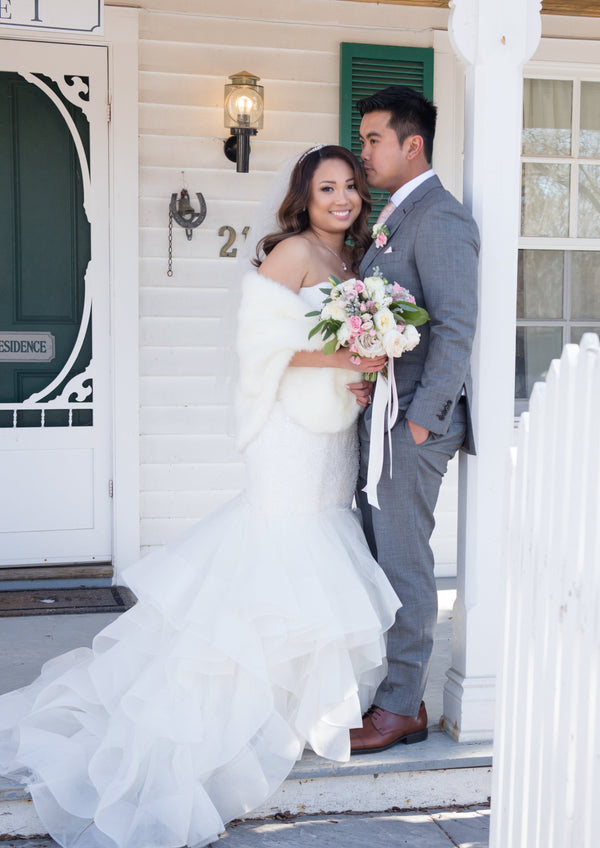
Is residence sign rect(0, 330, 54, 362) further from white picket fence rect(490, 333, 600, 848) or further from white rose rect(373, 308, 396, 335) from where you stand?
white picket fence rect(490, 333, 600, 848)

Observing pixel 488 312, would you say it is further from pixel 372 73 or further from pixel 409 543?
pixel 372 73

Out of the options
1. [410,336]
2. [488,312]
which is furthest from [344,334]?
[488,312]

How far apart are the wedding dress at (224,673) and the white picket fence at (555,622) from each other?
2.74ft

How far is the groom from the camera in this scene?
2.74 m

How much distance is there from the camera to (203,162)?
4.85 meters

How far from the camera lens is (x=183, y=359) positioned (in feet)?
16.1

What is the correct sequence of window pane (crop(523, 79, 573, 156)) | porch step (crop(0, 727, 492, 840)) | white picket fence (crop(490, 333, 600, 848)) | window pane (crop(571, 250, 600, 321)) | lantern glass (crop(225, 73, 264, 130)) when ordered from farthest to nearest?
1. window pane (crop(571, 250, 600, 321))
2. window pane (crop(523, 79, 573, 156))
3. lantern glass (crop(225, 73, 264, 130))
4. porch step (crop(0, 727, 492, 840))
5. white picket fence (crop(490, 333, 600, 848))

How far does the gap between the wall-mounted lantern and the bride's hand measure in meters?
2.16

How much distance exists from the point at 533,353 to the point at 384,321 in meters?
2.93

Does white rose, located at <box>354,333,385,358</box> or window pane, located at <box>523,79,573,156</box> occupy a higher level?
window pane, located at <box>523,79,573,156</box>

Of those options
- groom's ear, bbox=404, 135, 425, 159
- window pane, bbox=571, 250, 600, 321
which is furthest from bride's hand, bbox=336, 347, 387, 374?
window pane, bbox=571, 250, 600, 321

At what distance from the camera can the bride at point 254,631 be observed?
264cm

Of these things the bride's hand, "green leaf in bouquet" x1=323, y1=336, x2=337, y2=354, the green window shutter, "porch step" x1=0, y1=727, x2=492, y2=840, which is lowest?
"porch step" x1=0, y1=727, x2=492, y2=840

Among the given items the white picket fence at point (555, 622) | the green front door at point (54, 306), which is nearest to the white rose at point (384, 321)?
the white picket fence at point (555, 622)
